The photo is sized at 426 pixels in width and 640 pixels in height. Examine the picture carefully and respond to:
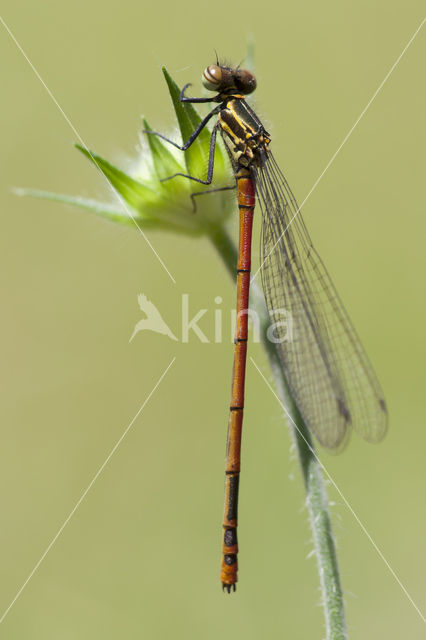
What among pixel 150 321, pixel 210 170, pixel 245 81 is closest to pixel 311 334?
pixel 210 170

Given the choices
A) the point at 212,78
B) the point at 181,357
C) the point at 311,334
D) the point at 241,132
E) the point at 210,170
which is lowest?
the point at 311,334

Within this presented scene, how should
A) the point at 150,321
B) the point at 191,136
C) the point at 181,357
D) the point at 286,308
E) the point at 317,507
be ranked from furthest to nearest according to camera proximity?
the point at 181,357, the point at 150,321, the point at 286,308, the point at 191,136, the point at 317,507

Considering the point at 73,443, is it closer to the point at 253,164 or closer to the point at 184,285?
the point at 184,285

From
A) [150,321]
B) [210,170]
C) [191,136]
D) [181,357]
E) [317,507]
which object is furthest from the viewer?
[181,357]

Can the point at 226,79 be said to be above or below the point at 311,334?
above

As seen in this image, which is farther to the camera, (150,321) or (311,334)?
(150,321)

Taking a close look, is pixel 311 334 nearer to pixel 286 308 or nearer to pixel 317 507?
pixel 286 308

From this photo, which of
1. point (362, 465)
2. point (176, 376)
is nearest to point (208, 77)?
point (176, 376)
